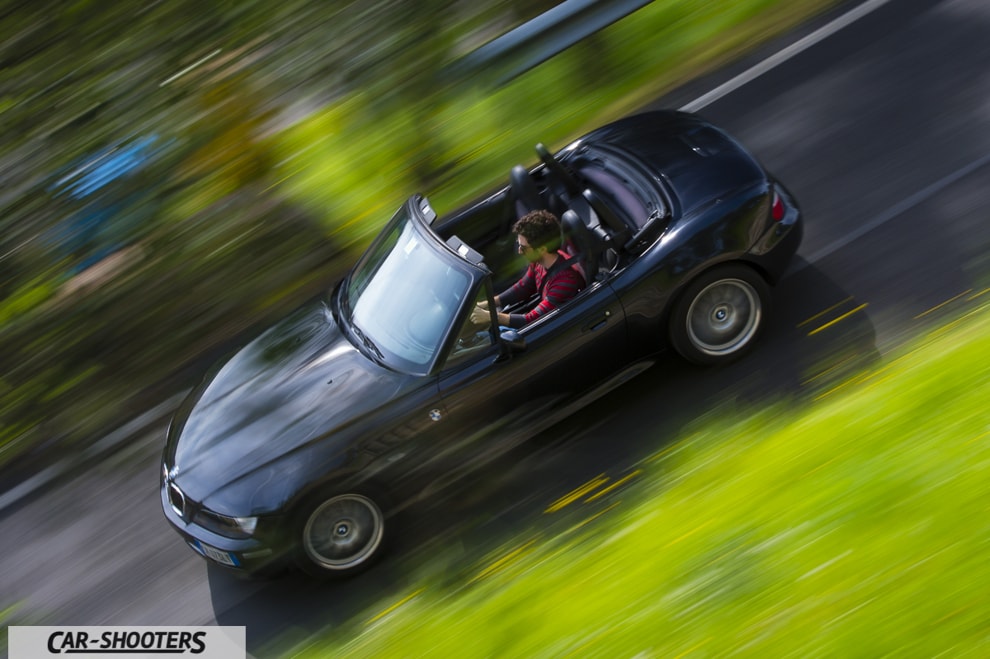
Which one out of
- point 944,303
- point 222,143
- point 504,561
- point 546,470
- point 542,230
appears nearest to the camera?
point 504,561

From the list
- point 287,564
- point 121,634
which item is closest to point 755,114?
point 287,564

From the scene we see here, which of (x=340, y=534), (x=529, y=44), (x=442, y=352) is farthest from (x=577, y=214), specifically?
(x=529, y=44)

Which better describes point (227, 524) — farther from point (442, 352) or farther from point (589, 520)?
point (589, 520)

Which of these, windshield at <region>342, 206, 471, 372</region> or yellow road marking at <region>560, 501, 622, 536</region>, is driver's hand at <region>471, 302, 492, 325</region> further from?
yellow road marking at <region>560, 501, 622, 536</region>

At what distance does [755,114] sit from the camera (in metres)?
9.01

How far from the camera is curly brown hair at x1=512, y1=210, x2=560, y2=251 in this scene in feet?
21.0

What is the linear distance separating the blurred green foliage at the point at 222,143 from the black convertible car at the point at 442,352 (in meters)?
1.68

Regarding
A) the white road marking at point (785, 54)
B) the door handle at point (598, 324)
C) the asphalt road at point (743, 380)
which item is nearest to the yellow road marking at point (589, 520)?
the asphalt road at point (743, 380)

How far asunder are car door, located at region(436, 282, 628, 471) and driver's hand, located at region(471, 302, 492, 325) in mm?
138

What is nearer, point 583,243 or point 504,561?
point 504,561

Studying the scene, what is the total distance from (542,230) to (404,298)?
931mm

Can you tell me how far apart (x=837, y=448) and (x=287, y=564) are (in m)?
3.07

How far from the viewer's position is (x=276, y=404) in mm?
6180

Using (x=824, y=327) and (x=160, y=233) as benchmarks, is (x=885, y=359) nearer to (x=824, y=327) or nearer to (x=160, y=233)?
(x=824, y=327)
